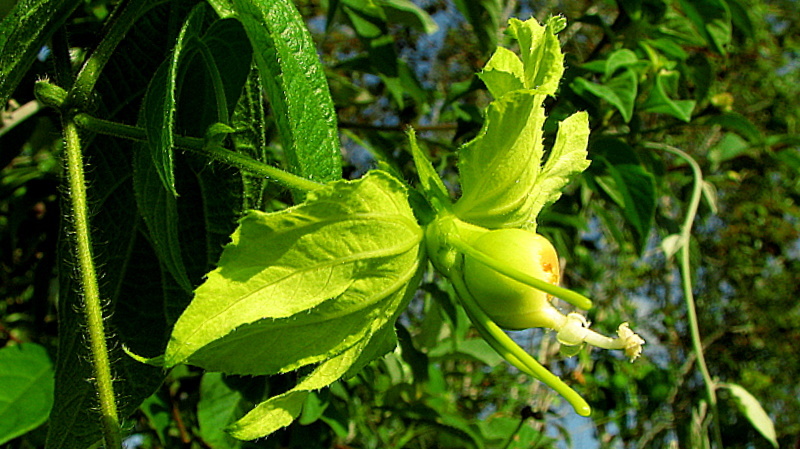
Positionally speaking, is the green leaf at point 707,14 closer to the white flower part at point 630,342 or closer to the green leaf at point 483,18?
the green leaf at point 483,18

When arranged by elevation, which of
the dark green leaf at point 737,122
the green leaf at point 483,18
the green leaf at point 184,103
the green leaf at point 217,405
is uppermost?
the green leaf at point 184,103

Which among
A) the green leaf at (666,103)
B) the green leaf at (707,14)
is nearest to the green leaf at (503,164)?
the green leaf at (666,103)

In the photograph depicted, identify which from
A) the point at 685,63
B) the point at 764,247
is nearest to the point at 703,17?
the point at 685,63

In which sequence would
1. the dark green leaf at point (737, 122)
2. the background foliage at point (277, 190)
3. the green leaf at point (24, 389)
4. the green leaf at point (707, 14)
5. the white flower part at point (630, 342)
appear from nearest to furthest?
the white flower part at point (630, 342)
the background foliage at point (277, 190)
the green leaf at point (24, 389)
the green leaf at point (707, 14)
the dark green leaf at point (737, 122)

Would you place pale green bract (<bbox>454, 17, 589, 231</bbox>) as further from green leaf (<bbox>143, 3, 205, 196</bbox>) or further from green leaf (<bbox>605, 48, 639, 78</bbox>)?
green leaf (<bbox>605, 48, 639, 78</bbox>)

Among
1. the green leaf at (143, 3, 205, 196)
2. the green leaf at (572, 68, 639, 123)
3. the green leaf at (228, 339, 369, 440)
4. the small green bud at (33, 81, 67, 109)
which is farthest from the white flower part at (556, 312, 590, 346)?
the green leaf at (572, 68, 639, 123)

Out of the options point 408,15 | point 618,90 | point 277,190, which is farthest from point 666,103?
point 277,190

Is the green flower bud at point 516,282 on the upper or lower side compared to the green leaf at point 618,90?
upper

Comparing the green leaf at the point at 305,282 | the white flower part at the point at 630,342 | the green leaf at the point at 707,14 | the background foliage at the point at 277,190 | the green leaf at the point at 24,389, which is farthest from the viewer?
the green leaf at the point at 707,14

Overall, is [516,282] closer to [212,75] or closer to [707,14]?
[212,75]
